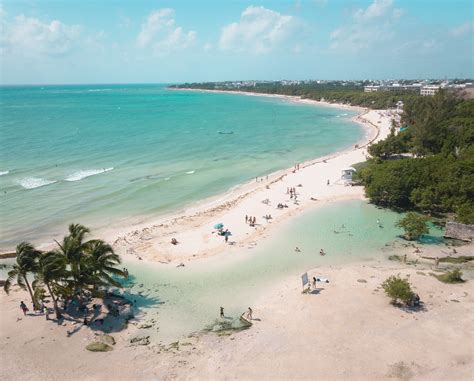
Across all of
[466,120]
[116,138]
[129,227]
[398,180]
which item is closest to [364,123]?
[466,120]

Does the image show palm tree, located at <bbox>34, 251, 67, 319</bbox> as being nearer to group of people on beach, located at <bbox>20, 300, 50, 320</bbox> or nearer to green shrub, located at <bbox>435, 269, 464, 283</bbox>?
group of people on beach, located at <bbox>20, 300, 50, 320</bbox>

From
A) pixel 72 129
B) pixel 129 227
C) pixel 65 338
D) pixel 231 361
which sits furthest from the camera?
pixel 72 129

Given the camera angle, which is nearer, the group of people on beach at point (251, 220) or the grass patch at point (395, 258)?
the grass patch at point (395, 258)

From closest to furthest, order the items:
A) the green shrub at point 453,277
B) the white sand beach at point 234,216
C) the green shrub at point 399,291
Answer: the green shrub at point 399,291 → the green shrub at point 453,277 → the white sand beach at point 234,216

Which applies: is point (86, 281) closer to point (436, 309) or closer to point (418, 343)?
point (418, 343)

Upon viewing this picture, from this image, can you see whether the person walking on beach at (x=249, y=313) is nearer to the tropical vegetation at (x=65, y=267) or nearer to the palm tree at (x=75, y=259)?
the tropical vegetation at (x=65, y=267)

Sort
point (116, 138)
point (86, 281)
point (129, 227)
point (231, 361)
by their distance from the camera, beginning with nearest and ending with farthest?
point (231, 361)
point (86, 281)
point (129, 227)
point (116, 138)

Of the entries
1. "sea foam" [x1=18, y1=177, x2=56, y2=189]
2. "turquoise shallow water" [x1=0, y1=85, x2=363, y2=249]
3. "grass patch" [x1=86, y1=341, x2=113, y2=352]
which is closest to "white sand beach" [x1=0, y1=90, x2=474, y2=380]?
"grass patch" [x1=86, y1=341, x2=113, y2=352]

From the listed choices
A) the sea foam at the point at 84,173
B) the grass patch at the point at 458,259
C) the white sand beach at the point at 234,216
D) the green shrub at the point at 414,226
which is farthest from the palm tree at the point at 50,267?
the sea foam at the point at 84,173
